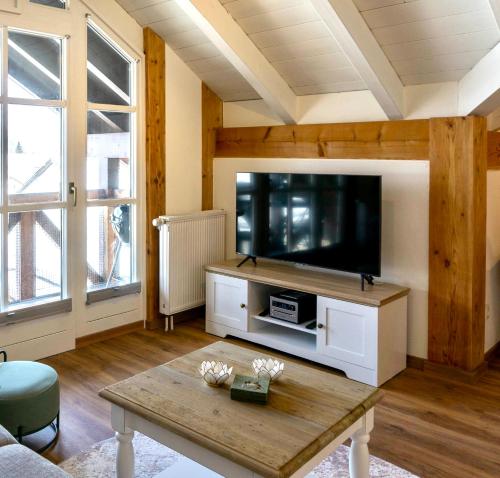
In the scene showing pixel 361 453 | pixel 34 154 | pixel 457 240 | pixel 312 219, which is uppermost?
pixel 34 154

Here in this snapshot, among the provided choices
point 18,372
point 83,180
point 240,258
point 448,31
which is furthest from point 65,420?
point 448,31

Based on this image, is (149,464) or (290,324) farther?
(290,324)

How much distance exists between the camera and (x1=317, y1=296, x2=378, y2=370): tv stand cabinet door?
3.31m

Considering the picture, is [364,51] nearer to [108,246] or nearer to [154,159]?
[154,159]

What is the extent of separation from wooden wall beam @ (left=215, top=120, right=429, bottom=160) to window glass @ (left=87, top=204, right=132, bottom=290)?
1.05m

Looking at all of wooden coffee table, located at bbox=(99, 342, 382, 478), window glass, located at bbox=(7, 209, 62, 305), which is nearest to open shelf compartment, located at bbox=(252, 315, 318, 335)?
wooden coffee table, located at bbox=(99, 342, 382, 478)

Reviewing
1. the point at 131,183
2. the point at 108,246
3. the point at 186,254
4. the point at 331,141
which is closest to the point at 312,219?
the point at 331,141

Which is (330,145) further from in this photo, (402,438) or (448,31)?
(402,438)

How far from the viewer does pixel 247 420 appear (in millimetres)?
1918

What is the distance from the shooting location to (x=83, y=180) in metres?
3.87

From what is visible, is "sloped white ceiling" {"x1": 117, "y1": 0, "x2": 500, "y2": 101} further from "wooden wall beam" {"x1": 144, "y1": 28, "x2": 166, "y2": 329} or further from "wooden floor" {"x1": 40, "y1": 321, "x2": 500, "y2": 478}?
"wooden floor" {"x1": 40, "y1": 321, "x2": 500, "y2": 478}

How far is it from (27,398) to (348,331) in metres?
1.87

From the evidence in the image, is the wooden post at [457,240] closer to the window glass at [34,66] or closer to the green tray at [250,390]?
the green tray at [250,390]

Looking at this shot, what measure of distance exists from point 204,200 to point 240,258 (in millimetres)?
601
